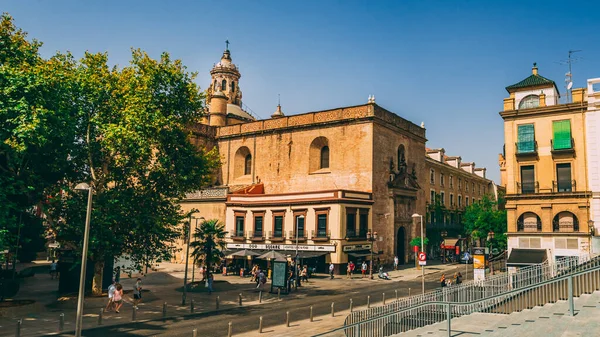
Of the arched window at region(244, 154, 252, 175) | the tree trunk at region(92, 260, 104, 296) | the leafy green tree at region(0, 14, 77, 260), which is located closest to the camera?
the leafy green tree at region(0, 14, 77, 260)

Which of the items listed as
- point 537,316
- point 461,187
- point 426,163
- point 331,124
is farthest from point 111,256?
point 461,187

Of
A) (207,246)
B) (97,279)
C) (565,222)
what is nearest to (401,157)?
(565,222)

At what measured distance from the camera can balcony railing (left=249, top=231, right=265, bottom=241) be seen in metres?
49.1

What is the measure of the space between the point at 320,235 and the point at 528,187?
19.3 meters

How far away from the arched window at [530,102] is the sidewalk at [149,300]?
18407 mm

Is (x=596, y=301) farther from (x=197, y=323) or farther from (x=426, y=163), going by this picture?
(x=426, y=163)

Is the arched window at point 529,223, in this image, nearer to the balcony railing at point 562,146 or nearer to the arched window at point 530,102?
the balcony railing at point 562,146

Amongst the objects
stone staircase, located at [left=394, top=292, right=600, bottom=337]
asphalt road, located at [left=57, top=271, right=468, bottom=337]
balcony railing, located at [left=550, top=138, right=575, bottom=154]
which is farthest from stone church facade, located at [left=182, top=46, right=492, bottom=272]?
stone staircase, located at [left=394, top=292, right=600, bottom=337]

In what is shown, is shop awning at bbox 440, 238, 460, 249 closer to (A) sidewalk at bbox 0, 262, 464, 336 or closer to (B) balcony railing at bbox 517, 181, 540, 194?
(A) sidewalk at bbox 0, 262, 464, 336

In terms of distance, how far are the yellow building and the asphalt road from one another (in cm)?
1029

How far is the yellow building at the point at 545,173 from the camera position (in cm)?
3625

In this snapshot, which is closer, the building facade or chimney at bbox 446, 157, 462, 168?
the building facade

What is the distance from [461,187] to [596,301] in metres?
66.9

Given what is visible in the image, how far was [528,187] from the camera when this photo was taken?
38.5m
